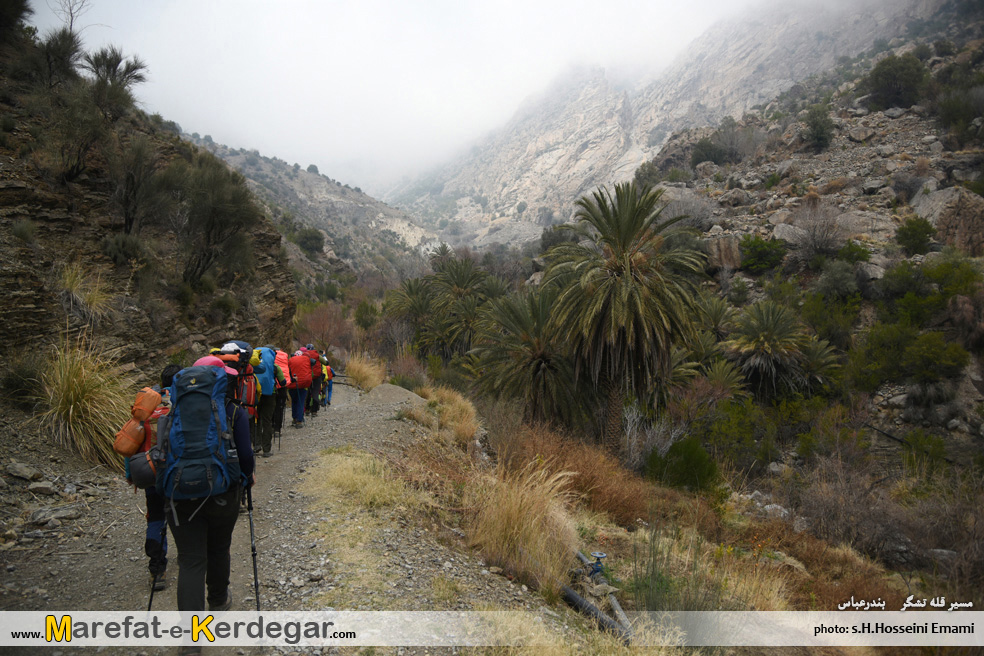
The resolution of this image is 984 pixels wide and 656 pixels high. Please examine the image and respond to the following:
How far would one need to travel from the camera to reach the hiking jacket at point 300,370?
31.9 ft

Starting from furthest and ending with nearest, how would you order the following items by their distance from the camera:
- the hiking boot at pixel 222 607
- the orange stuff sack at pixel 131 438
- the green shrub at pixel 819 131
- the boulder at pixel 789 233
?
the green shrub at pixel 819 131
the boulder at pixel 789 233
the orange stuff sack at pixel 131 438
the hiking boot at pixel 222 607

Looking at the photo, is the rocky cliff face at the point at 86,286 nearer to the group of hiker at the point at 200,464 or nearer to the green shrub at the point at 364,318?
the group of hiker at the point at 200,464

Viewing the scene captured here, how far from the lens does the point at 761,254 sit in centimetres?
2655

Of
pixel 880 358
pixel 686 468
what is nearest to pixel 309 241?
pixel 686 468

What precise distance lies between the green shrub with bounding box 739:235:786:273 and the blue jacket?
90.5 feet

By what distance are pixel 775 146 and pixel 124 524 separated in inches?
2006

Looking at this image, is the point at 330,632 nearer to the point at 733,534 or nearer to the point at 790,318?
the point at 733,534

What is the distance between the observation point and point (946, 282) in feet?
63.4

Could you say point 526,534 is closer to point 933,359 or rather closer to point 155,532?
point 155,532

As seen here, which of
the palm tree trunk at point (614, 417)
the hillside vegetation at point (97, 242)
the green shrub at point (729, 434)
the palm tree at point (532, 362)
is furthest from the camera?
the green shrub at point (729, 434)

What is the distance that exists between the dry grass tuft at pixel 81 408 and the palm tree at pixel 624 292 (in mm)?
9054

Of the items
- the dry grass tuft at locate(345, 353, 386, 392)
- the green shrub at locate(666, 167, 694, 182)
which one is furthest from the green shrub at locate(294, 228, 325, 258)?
the green shrub at locate(666, 167, 694, 182)

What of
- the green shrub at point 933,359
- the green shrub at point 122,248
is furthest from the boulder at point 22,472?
the green shrub at point 933,359

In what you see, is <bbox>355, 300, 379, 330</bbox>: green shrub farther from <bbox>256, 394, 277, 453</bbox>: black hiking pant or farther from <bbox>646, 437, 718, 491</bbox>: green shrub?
<bbox>646, 437, 718, 491</bbox>: green shrub
